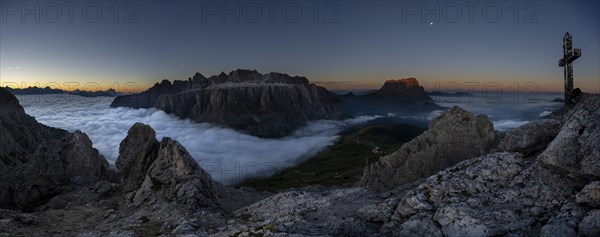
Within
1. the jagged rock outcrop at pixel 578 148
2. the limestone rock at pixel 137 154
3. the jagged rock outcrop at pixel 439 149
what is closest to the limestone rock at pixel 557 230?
the jagged rock outcrop at pixel 578 148

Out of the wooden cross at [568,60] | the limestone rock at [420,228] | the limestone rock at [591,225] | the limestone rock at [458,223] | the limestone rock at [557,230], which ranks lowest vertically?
the limestone rock at [420,228]

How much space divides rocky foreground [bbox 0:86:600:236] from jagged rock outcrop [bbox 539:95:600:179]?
2.8 inches

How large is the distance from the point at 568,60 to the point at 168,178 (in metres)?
67.1

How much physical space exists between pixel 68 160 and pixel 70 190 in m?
14.1

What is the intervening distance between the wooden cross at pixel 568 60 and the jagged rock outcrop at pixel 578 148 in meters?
10.2

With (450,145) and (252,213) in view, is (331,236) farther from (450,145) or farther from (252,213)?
(450,145)

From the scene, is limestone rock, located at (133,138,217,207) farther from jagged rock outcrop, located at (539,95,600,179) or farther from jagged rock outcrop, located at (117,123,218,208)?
jagged rock outcrop, located at (539,95,600,179)

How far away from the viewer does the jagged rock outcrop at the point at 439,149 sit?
137 metres

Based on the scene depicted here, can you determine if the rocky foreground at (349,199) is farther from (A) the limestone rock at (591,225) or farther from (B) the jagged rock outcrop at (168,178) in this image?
(B) the jagged rock outcrop at (168,178)

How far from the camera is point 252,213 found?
53344 mm

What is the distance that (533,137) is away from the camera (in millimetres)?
40656

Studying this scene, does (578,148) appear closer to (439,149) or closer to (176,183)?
(176,183)

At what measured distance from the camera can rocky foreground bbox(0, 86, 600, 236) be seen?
2919 centimetres

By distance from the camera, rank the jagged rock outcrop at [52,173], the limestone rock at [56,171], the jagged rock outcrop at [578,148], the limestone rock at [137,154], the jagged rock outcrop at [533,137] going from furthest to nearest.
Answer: the jagged rock outcrop at [52,173]
the limestone rock at [56,171]
the limestone rock at [137,154]
the jagged rock outcrop at [533,137]
the jagged rock outcrop at [578,148]
